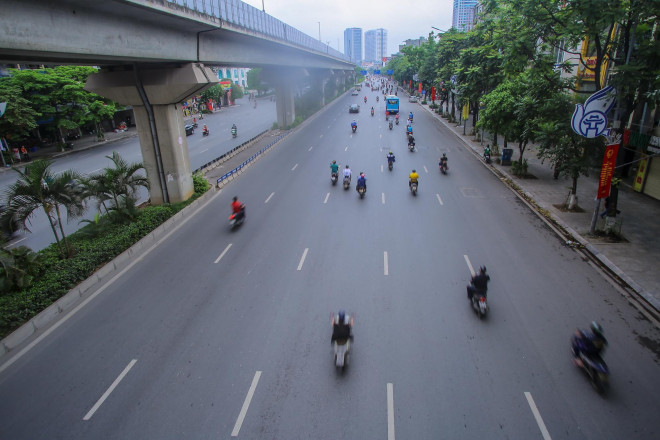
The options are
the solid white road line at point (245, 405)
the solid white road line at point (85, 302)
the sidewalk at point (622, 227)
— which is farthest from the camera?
the sidewalk at point (622, 227)

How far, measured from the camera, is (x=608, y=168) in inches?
562

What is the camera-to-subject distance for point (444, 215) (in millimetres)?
18203

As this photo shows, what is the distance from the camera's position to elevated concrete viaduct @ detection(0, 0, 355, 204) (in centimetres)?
1145

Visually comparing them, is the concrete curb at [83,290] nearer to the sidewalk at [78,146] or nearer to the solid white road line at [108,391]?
the solid white road line at [108,391]

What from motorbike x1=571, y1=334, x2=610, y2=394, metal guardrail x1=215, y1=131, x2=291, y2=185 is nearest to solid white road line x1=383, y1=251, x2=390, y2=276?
motorbike x1=571, y1=334, x2=610, y2=394

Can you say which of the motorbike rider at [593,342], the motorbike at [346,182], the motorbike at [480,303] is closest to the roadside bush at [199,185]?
the motorbike at [346,182]

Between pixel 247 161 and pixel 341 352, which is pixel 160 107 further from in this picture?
pixel 341 352

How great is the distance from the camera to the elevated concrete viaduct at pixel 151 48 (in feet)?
37.6

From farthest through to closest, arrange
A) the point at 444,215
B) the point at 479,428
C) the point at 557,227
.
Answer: the point at 444,215 < the point at 557,227 < the point at 479,428

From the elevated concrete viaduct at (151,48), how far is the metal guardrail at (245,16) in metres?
0.06

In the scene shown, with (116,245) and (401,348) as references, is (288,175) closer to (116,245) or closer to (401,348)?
(116,245)

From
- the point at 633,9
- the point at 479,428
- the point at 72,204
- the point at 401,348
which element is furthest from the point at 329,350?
the point at 633,9

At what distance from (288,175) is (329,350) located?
60.5 ft

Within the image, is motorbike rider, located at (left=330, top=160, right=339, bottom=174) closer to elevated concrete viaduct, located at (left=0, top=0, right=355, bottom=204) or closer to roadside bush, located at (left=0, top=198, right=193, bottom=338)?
elevated concrete viaduct, located at (left=0, top=0, right=355, bottom=204)
